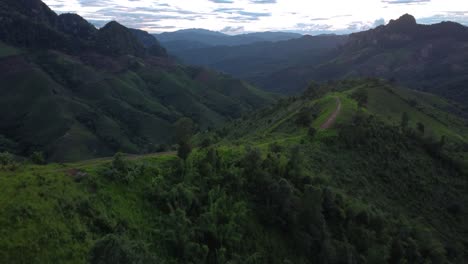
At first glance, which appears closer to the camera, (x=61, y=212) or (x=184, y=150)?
(x=61, y=212)

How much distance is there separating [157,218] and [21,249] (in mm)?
8958

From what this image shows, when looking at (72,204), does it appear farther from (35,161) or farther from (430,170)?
(430,170)

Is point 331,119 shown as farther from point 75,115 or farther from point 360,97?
point 75,115

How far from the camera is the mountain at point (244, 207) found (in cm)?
2131

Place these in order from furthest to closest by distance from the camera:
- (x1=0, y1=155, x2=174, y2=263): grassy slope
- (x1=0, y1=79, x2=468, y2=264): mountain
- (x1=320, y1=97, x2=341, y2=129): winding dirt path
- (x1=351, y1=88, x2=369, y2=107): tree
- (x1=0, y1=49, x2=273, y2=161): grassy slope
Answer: (x1=0, y1=49, x2=273, y2=161): grassy slope < (x1=351, y1=88, x2=369, y2=107): tree < (x1=320, y1=97, x2=341, y2=129): winding dirt path < (x1=0, y1=79, x2=468, y2=264): mountain < (x1=0, y1=155, x2=174, y2=263): grassy slope

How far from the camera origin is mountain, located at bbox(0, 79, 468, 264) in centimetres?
2131

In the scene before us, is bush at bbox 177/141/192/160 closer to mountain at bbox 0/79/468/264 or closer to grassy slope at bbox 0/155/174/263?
mountain at bbox 0/79/468/264

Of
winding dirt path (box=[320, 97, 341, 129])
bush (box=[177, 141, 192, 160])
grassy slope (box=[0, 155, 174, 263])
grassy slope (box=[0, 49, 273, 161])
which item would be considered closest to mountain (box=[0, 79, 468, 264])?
grassy slope (box=[0, 155, 174, 263])

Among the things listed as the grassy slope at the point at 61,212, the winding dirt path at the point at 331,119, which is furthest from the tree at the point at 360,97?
the grassy slope at the point at 61,212

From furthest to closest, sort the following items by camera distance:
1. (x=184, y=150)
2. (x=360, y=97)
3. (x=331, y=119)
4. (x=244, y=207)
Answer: (x=360, y=97) < (x=331, y=119) < (x=184, y=150) < (x=244, y=207)

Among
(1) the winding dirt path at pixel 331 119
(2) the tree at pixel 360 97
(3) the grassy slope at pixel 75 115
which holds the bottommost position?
(3) the grassy slope at pixel 75 115

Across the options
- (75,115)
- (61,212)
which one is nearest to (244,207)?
(61,212)

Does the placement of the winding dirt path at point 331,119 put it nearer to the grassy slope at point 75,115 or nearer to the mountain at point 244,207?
the mountain at point 244,207

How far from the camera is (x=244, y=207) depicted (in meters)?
29.5
